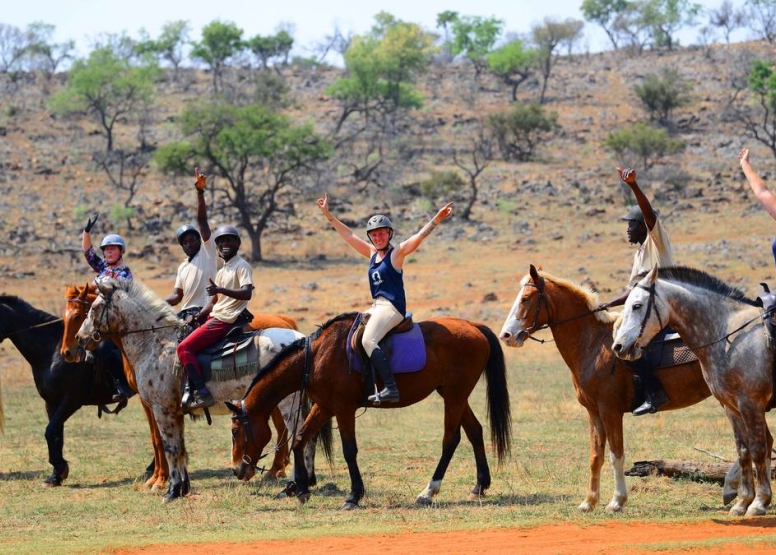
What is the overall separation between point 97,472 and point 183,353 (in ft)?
11.8

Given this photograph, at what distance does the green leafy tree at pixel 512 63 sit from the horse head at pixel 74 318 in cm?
6342

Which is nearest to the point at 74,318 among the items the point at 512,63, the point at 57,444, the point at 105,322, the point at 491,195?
the point at 105,322

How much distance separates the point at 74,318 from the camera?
13.4m

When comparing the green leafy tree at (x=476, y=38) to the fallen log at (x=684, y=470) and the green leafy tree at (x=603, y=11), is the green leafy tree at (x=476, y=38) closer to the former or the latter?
the green leafy tree at (x=603, y=11)

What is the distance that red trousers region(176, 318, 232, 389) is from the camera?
41.1ft

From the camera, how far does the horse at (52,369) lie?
1466 cm

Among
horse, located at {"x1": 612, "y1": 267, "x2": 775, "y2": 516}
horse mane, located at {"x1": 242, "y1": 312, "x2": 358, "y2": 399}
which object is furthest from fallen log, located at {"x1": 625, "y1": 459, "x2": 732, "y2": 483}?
horse mane, located at {"x1": 242, "y1": 312, "x2": 358, "y2": 399}

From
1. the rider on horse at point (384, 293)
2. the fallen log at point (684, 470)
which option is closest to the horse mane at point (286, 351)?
the rider on horse at point (384, 293)

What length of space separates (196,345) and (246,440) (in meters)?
1.70

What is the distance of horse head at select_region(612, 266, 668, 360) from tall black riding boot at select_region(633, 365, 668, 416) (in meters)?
0.98

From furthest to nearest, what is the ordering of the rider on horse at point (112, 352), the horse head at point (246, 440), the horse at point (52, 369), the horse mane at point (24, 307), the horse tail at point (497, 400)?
the horse mane at point (24, 307), the horse at point (52, 369), the rider on horse at point (112, 352), the horse tail at point (497, 400), the horse head at point (246, 440)

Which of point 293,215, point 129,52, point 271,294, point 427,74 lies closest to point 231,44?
point 129,52

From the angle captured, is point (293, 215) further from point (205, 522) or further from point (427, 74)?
point (205, 522)

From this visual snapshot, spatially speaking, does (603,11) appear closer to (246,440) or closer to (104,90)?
(104,90)
